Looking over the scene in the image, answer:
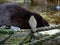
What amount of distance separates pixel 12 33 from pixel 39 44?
1.18 ft

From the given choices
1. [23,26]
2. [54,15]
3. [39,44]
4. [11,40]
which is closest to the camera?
[39,44]

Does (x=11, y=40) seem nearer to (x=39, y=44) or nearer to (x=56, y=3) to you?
(x=39, y=44)

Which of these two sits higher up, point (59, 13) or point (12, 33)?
point (12, 33)

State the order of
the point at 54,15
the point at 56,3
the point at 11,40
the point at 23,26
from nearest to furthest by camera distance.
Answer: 1. the point at 11,40
2. the point at 23,26
3. the point at 54,15
4. the point at 56,3

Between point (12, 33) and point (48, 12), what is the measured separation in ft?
14.0

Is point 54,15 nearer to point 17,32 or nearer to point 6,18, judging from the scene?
point 6,18

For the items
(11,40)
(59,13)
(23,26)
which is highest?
(11,40)

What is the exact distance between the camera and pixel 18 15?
288 centimetres

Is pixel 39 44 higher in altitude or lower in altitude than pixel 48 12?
higher

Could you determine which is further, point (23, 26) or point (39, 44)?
point (23, 26)

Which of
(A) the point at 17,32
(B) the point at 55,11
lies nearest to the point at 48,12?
(B) the point at 55,11

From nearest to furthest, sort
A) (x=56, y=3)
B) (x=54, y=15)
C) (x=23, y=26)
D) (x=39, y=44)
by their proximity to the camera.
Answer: (x=39, y=44) → (x=23, y=26) → (x=54, y=15) → (x=56, y=3)

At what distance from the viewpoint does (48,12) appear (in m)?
5.62

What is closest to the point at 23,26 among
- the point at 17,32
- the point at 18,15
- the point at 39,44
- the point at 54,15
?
the point at 18,15
